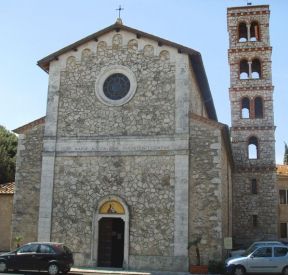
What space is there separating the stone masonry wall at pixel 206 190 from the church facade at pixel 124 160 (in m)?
0.04

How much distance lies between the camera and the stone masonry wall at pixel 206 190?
17219 mm

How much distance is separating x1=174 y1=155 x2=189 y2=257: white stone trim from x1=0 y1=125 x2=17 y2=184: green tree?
20.3 metres

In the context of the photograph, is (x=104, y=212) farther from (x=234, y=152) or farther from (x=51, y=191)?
(x=234, y=152)

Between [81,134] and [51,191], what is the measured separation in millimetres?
2914

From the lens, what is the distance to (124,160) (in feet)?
62.4

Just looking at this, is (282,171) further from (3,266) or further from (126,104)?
(3,266)

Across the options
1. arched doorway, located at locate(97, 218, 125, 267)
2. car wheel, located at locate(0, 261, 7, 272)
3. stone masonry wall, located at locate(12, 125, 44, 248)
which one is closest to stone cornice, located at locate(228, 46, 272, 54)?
stone masonry wall, located at locate(12, 125, 44, 248)

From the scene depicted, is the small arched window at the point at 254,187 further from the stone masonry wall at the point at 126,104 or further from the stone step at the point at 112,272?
the stone step at the point at 112,272

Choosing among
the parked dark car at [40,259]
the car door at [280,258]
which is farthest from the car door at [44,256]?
the car door at [280,258]

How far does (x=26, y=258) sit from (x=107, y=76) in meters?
8.95

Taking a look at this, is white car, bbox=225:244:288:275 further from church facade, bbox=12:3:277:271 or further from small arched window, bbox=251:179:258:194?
small arched window, bbox=251:179:258:194

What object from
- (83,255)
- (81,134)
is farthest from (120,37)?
(83,255)

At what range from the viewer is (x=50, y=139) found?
20.1m

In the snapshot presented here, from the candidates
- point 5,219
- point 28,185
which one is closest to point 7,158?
point 5,219
